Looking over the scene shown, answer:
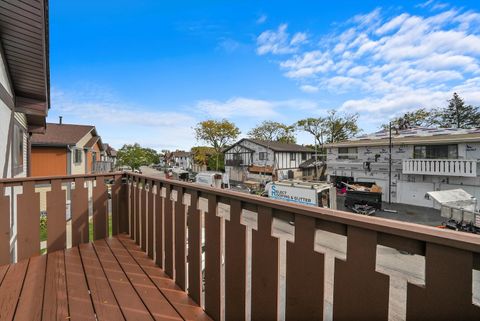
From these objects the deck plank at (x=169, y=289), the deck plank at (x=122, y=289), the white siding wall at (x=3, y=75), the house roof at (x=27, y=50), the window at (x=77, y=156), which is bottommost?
the deck plank at (x=169, y=289)

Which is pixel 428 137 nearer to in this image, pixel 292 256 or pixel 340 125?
pixel 340 125

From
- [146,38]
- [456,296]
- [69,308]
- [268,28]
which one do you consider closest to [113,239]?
[69,308]

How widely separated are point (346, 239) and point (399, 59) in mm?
15625

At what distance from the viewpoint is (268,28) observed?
9234 millimetres

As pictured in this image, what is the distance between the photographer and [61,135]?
13.6 meters

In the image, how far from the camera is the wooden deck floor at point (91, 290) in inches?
60.2

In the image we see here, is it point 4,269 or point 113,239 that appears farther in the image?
point 113,239

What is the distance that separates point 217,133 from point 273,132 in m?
8.55

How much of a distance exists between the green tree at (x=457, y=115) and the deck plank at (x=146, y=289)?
1246 inches

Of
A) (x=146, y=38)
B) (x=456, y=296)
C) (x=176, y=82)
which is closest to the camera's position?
(x=456, y=296)

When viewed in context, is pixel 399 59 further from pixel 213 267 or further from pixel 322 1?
pixel 213 267

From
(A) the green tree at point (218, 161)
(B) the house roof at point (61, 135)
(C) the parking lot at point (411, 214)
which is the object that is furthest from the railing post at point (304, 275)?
(A) the green tree at point (218, 161)

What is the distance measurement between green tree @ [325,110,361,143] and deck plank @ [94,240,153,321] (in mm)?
30304

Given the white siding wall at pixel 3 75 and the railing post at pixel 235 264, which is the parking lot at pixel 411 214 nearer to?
the railing post at pixel 235 264
